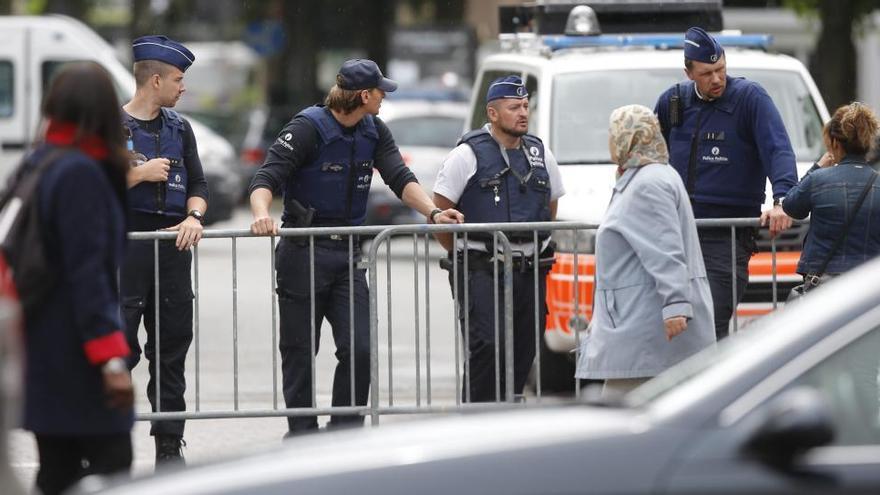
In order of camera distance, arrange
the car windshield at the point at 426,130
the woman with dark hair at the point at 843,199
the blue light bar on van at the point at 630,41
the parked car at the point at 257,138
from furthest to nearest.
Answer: the parked car at the point at 257,138
the car windshield at the point at 426,130
the blue light bar on van at the point at 630,41
the woman with dark hair at the point at 843,199

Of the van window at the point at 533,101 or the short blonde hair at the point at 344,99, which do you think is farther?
the van window at the point at 533,101

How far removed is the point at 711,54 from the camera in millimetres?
8500

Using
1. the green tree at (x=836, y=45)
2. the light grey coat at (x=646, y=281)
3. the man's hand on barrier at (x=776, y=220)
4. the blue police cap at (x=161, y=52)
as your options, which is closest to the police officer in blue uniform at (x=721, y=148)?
the man's hand on barrier at (x=776, y=220)

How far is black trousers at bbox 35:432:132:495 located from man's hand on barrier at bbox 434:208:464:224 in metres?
3.32

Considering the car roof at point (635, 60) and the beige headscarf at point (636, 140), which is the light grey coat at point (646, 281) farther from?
the car roof at point (635, 60)

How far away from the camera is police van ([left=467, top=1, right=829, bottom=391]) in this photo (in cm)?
959

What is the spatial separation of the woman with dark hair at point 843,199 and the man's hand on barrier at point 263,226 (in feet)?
7.66

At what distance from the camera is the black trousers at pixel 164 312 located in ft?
27.0

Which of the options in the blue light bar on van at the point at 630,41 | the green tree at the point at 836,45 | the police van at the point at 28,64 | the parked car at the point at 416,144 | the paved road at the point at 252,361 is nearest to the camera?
the paved road at the point at 252,361

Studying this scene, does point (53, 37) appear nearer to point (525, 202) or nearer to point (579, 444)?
point (525, 202)

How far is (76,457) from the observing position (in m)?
5.37

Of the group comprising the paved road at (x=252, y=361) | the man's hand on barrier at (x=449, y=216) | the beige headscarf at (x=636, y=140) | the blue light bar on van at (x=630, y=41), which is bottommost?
the paved road at (x=252, y=361)

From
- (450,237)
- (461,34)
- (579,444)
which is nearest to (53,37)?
(450,237)

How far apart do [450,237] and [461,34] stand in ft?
103
